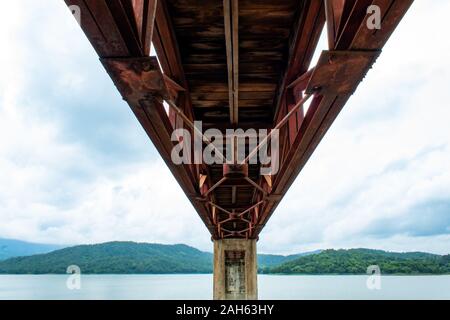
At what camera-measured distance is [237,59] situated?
172 inches

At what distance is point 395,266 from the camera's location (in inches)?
3410

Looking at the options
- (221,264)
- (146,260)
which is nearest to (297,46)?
(221,264)

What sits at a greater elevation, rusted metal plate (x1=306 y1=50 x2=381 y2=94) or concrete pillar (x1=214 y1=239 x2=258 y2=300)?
rusted metal plate (x1=306 y1=50 x2=381 y2=94)

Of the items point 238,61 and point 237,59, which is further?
point 238,61

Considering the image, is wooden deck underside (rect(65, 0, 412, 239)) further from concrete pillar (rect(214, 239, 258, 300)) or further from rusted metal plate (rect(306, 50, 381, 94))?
concrete pillar (rect(214, 239, 258, 300))

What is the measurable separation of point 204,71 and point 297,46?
1494mm

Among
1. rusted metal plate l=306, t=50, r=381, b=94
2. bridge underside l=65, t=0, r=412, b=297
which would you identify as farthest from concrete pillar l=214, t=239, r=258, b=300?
rusted metal plate l=306, t=50, r=381, b=94

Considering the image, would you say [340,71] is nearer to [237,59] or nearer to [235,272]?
[237,59]

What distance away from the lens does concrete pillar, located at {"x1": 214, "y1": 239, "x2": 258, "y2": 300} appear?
19.5m

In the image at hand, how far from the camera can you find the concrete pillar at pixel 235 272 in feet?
63.9

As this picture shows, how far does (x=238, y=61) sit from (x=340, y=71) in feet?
7.09

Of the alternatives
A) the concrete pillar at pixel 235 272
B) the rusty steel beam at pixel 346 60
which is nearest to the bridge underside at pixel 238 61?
the rusty steel beam at pixel 346 60

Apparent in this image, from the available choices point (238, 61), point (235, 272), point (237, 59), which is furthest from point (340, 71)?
point (235, 272)

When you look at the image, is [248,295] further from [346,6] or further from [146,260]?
[146,260]
